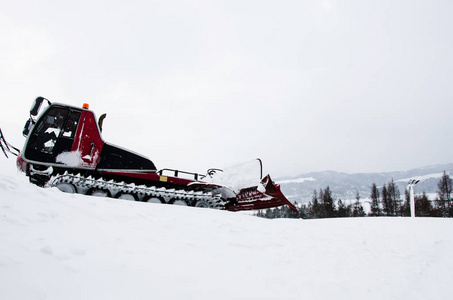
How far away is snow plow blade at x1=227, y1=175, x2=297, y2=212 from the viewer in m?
8.95

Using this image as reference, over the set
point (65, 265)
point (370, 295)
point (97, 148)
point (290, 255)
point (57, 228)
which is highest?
point (97, 148)

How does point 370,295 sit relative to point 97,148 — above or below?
below

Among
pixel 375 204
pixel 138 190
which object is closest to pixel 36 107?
pixel 138 190

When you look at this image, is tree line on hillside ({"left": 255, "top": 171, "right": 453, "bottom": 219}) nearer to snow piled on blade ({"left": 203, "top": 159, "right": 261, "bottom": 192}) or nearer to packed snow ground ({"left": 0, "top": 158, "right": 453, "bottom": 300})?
snow piled on blade ({"left": 203, "top": 159, "right": 261, "bottom": 192})

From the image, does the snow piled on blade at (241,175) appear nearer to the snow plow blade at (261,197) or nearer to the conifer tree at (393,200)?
the snow plow blade at (261,197)

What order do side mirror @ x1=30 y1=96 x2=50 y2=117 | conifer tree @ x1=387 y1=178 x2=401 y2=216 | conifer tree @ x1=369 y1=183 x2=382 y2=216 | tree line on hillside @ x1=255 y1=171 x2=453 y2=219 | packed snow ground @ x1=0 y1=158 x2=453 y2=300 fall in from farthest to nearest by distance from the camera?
conifer tree @ x1=369 y1=183 x2=382 y2=216 → conifer tree @ x1=387 y1=178 x2=401 y2=216 → tree line on hillside @ x1=255 y1=171 x2=453 y2=219 → side mirror @ x1=30 y1=96 x2=50 y2=117 → packed snow ground @ x1=0 y1=158 x2=453 y2=300

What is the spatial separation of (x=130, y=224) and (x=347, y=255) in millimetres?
3859

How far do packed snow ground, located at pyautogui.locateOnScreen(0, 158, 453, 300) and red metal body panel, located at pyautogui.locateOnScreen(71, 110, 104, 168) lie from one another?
3149 millimetres

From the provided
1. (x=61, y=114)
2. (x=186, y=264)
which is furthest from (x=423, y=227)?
(x=61, y=114)

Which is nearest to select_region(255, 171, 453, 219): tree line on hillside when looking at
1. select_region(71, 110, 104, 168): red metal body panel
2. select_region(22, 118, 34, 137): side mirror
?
select_region(71, 110, 104, 168): red metal body panel

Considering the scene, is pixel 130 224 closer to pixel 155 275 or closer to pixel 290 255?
pixel 155 275

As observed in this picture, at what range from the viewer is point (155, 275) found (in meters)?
2.67

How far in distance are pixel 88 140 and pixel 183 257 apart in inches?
228

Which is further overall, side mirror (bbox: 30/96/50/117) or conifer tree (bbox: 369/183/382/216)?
conifer tree (bbox: 369/183/382/216)
